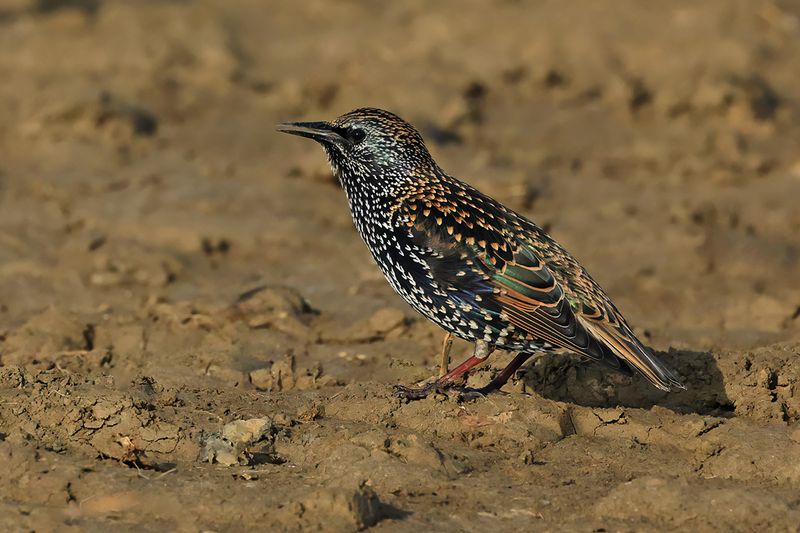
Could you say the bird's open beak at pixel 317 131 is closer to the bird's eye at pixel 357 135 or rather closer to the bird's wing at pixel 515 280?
the bird's eye at pixel 357 135

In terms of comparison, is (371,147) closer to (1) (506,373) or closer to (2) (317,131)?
(2) (317,131)

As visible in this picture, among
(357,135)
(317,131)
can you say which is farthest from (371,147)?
(317,131)

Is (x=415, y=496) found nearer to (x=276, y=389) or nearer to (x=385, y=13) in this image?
(x=276, y=389)

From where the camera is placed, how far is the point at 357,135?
786cm

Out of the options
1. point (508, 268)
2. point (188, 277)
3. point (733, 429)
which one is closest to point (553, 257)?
point (508, 268)

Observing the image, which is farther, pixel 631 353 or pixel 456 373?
pixel 456 373

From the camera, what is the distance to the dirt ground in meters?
5.87

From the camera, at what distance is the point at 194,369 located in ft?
25.6

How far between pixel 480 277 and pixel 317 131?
167 cm

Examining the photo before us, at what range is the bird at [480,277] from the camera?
6.77 meters

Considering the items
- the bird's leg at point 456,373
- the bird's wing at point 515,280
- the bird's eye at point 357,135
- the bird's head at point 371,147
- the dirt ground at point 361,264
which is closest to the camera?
the dirt ground at point 361,264

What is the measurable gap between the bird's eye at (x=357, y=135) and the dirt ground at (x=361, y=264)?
140 centimetres

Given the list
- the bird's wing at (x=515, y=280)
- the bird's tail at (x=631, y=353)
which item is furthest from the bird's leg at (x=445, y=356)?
the bird's tail at (x=631, y=353)

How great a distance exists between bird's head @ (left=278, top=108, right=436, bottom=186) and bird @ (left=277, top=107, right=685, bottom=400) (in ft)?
0.03
